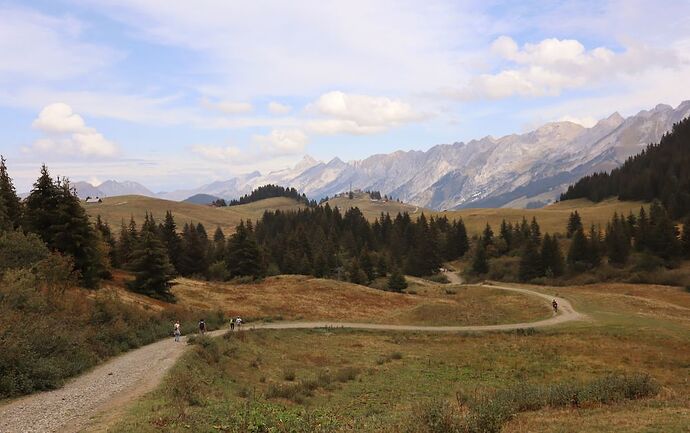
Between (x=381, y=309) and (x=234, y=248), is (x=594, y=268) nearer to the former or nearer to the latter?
(x=381, y=309)

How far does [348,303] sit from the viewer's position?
64.8 meters

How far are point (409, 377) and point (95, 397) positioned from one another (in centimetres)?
1838

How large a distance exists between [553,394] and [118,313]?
32278mm

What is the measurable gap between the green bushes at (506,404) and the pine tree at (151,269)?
4326 centimetres

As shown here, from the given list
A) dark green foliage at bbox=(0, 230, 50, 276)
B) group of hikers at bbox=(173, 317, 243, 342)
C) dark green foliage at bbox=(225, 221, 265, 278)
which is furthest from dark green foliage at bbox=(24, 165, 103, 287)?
dark green foliage at bbox=(225, 221, 265, 278)

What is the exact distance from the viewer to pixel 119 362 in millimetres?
28438

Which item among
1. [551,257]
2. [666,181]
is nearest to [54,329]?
[551,257]

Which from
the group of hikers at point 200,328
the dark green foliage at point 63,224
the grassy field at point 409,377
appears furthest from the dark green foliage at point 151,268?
the grassy field at point 409,377

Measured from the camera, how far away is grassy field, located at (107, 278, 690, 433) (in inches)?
593

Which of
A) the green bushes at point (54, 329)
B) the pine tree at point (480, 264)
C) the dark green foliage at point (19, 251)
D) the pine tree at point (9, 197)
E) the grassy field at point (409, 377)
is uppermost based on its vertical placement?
the pine tree at point (9, 197)

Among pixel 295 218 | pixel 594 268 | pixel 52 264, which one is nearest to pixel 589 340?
pixel 52 264

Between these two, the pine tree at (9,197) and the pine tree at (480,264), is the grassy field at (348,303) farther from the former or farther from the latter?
the pine tree at (480,264)

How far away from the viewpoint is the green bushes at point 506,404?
13477 millimetres

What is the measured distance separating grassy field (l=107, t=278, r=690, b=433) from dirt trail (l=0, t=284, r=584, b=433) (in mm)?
1150
